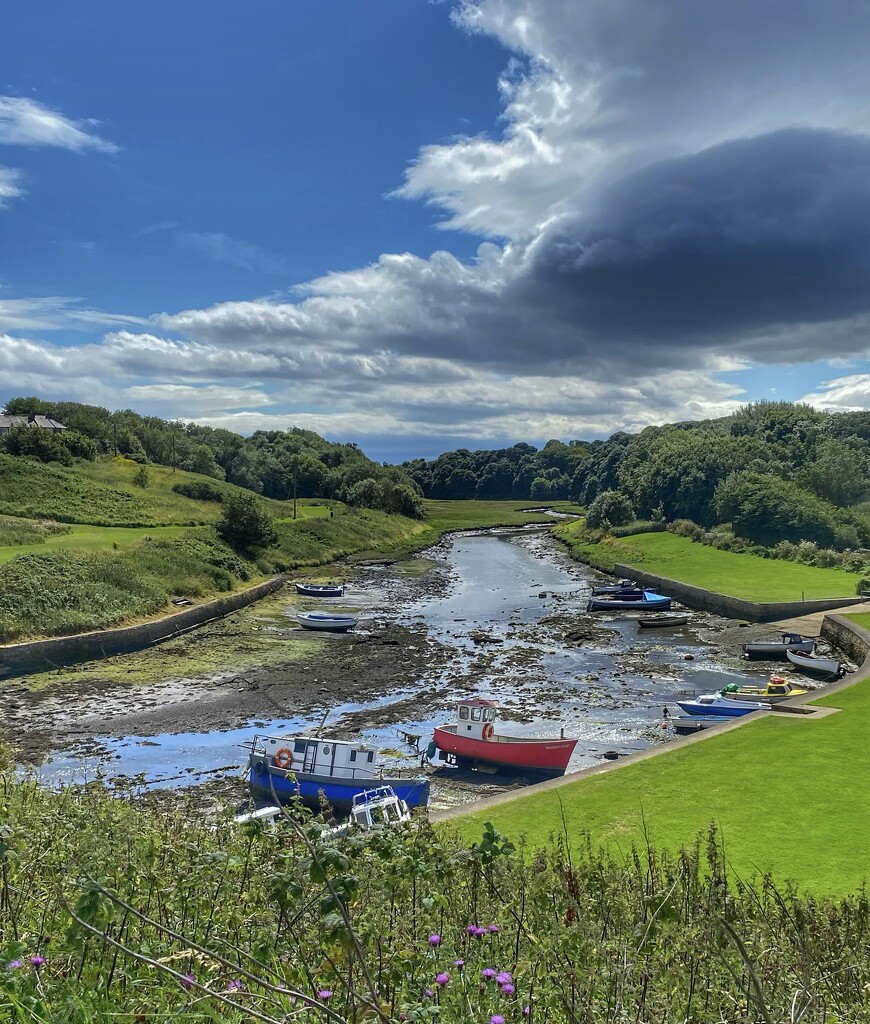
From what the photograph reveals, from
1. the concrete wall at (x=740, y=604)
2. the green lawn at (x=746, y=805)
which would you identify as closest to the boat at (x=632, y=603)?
the concrete wall at (x=740, y=604)

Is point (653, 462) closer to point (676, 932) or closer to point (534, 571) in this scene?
point (534, 571)

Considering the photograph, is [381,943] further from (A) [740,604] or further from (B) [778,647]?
(A) [740,604]

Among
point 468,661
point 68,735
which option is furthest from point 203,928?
point 468,661

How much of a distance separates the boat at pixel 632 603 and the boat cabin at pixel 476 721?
30.9m

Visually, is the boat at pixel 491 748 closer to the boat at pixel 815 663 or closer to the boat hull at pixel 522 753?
the boat hull at pixel 522 753

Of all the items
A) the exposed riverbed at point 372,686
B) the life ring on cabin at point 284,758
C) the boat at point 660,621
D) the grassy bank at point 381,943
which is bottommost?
the exposed riverbed at point 372,686

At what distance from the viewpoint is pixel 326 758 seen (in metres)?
20.7

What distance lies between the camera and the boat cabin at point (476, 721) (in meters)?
23.0

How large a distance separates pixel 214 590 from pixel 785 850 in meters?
46.5

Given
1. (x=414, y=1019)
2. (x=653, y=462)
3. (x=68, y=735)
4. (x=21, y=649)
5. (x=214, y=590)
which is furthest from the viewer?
(x=653, y=462)

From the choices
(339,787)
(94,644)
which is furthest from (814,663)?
(94,644)

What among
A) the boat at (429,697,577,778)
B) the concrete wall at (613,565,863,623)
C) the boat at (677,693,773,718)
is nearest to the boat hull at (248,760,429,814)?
the boat at (429,697,577,778)

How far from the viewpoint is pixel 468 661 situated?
38.0 meters

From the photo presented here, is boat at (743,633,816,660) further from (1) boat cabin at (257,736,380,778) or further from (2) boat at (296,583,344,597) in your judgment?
(2) boat at (296,583,344,597)
